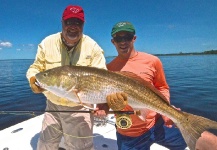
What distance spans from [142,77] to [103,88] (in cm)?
98

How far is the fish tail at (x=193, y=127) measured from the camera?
2.80 meters

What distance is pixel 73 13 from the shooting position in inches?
132

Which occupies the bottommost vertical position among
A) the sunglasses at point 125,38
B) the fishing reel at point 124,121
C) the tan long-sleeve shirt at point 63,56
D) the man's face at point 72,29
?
the fishing reel at point 124,121

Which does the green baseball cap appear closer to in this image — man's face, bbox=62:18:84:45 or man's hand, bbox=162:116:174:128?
man's face, bbox=62:18:84:45

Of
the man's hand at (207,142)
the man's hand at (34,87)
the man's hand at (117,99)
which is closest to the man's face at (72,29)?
the man's hand at (34,87)

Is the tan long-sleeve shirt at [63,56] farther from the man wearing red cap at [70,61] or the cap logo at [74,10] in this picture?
the cap logo at [74,10]

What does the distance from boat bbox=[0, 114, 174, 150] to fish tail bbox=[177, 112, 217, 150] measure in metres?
1.66

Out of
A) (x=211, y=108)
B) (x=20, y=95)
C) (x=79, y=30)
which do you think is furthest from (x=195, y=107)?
(x=20, y=95)

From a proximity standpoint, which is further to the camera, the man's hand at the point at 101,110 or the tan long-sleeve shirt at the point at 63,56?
the tan long-sleeve shirt at the point at 63,56

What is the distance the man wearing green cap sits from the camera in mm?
3752

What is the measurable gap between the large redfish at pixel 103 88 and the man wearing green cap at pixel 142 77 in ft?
1.95

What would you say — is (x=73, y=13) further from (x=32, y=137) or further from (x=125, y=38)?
(x=32, y=137)

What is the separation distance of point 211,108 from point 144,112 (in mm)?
7738

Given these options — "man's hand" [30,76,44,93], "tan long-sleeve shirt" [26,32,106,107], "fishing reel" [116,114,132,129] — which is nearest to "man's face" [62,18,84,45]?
"tan long-sleeve shirt" [26,32,106,107]
